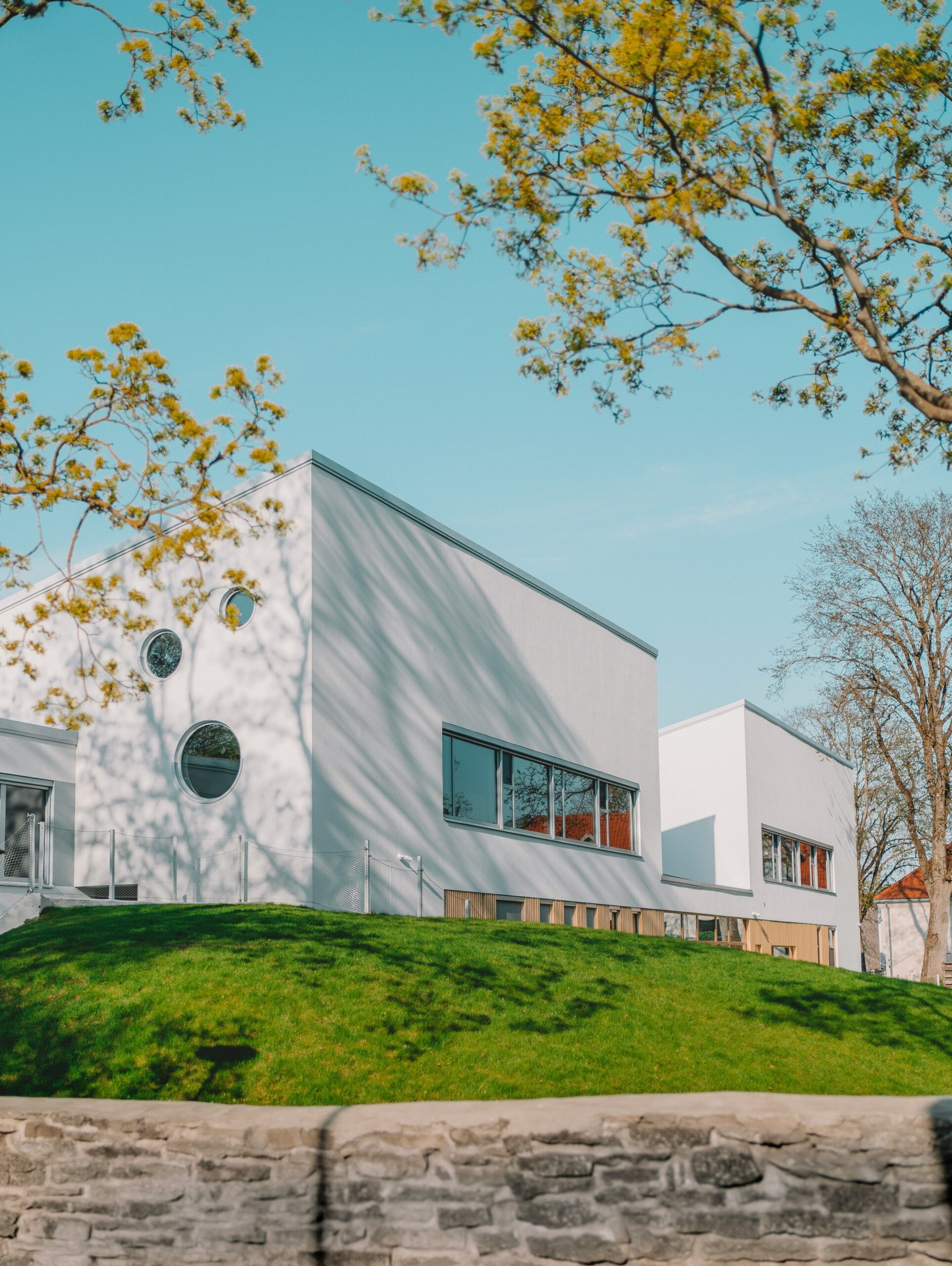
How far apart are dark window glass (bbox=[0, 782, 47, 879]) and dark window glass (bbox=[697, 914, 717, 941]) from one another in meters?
17.1

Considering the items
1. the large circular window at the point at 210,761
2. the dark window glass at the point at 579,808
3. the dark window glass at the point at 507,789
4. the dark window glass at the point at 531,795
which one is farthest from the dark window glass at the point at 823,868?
the large circular window at the point at 210,761

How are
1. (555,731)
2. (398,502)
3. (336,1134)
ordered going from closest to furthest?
(336,1134), (398,502), (555,731)

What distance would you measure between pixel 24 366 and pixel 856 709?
32.2 m

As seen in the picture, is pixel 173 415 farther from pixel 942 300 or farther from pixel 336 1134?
pixel 336 1134

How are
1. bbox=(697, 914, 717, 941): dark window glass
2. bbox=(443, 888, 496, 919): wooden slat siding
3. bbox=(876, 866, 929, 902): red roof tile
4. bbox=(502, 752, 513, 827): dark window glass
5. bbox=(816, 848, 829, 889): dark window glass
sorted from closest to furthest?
bbox=(443, 888, 496, 919): wooden slat siding → bbox=(502, 752, 513, 827): dark window glass → bbox=(697, 914, 717, 941): dark window glass → bbox=(816, 848, 829, 889): dark window glass → bbox=(876, 866, 929, 902): red roof tile

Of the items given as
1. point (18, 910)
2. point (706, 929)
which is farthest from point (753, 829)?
point (18, 910)

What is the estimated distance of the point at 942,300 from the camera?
10.5 meters

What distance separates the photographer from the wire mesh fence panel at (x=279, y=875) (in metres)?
16.5

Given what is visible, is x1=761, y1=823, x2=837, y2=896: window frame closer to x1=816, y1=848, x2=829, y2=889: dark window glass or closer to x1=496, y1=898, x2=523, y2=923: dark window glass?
x1=816, y1=848, x2=829, y2=889: dark window glass

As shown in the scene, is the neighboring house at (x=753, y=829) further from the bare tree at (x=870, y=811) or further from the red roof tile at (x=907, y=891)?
the red roof tile at (x=907, y=891)

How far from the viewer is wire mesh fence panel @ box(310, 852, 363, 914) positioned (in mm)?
16547

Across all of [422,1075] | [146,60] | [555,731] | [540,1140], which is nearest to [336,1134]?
[540,1140]

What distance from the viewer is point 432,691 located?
19.9 meters

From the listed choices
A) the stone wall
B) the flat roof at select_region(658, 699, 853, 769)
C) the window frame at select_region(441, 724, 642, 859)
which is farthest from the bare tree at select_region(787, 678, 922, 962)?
the stone wall
